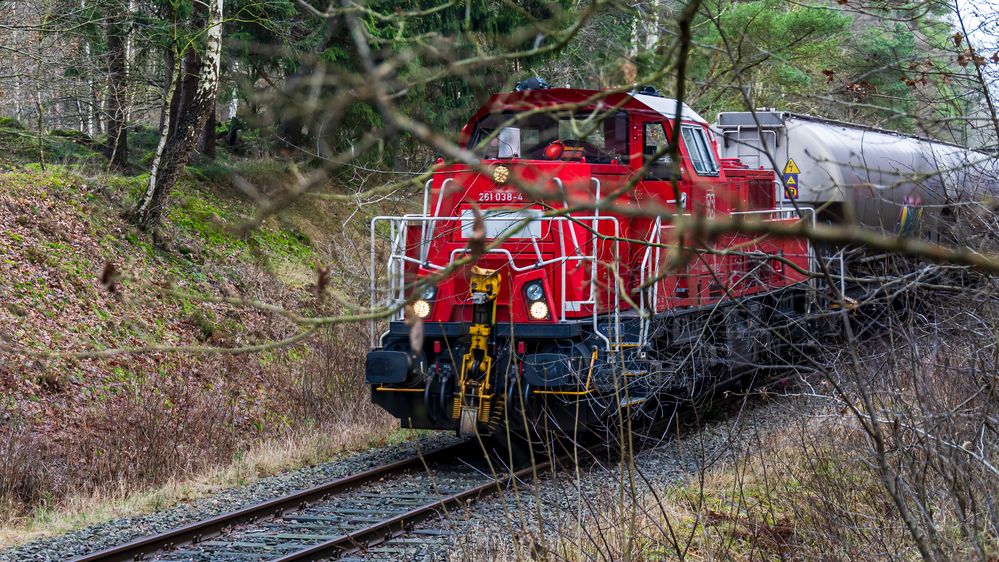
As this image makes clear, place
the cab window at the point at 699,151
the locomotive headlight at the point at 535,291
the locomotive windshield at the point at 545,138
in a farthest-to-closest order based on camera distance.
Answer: the cab window at the point at 699,151 → the locomotive windshield at the point at 545,138 → the locomotive headlight at the point at 535,291

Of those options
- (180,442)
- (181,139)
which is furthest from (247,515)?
(181,139)

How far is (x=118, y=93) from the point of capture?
17.9 meters

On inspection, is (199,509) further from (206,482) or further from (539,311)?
(539,311)

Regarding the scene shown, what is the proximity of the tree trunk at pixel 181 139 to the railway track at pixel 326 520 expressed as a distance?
29.4 ft

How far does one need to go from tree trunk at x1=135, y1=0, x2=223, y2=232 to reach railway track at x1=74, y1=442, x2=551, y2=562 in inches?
353

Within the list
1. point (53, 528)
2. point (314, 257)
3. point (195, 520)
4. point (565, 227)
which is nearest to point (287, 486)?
point (195, 520)

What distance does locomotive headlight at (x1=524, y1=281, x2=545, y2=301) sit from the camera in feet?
28.9

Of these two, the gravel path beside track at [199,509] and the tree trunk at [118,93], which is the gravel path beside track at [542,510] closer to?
the gravel path beside track at [199,509]

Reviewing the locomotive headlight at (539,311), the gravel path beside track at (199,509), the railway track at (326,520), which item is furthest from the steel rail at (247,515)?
the locomotive headlight at (539,311)

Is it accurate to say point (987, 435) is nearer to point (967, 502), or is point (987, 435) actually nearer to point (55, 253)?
point (967, 502)

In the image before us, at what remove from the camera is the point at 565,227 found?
895 centimetres

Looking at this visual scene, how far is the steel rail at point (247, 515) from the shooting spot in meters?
6.66

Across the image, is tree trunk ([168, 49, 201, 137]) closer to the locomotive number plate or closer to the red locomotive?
the red locomotive

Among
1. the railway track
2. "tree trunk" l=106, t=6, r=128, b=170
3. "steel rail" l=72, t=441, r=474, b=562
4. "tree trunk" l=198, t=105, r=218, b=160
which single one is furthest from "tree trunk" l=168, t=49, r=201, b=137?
the railway track
